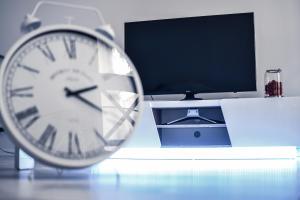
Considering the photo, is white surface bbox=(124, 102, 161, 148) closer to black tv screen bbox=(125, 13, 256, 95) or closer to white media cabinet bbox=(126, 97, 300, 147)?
white media cabinet bbox=(126, 97, 300, 147)

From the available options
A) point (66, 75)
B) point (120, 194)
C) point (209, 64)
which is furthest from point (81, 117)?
point (209, 64)

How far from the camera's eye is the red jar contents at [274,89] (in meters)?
2.33

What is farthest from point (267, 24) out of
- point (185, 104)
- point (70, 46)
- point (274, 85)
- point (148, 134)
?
point (70, 46)

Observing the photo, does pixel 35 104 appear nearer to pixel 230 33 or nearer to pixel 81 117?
pixel 81 117

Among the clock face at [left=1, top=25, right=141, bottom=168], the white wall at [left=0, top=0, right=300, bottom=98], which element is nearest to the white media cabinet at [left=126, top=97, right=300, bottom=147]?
the white wall at [left=0, top=0, right=300, bottom=98]

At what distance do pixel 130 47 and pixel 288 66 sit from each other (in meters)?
1.22

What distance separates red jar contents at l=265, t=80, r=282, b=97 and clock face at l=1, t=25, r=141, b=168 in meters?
1.97

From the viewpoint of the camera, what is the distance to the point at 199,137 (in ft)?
8.34

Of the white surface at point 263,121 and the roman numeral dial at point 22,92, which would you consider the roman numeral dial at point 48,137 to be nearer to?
the roman numeral dial at point 22,92

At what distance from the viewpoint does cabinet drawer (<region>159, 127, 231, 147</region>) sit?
98.9 inches

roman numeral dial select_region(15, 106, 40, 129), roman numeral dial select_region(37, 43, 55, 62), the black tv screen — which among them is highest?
the black tv screen

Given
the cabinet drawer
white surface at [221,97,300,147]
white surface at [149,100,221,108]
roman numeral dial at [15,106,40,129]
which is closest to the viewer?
roman numeral dial at [15,106,40,129]

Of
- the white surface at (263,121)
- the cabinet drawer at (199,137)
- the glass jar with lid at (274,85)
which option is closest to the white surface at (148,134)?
the cabinet drawer at (199,137)

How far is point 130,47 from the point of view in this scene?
2662mm
